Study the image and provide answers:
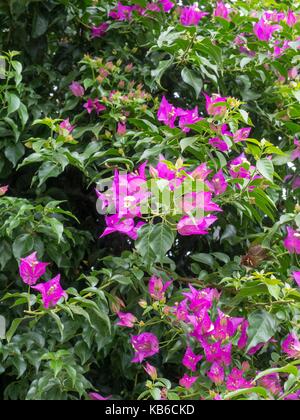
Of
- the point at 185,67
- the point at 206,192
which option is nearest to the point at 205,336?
the point at 206,192

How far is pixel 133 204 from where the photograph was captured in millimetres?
1426

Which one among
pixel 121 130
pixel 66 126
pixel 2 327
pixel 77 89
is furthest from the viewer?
pixel 77 89

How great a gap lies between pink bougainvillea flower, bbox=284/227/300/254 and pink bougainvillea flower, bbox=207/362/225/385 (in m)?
0.32

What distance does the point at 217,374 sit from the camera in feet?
4.78

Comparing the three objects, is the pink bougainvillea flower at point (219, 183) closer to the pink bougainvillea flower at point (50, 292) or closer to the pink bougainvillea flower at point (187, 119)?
the pink bougainvillea flower at point (187, 119)

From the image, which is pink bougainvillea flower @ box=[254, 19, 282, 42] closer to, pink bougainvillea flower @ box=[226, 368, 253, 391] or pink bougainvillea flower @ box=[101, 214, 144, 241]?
pink bougainvillea flower @ box=[101, 214, 144, 241]

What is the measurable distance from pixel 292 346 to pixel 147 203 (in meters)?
0.43

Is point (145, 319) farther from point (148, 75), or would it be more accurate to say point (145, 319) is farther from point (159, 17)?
point (159, 17)

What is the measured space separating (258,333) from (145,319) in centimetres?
34

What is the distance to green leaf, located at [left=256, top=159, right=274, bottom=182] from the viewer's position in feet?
4.97

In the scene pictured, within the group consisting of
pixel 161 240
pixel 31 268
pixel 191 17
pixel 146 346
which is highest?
pixel 191 17

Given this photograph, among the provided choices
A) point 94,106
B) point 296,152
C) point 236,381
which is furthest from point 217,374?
point 94,106

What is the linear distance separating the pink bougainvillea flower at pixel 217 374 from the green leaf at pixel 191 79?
660 mm

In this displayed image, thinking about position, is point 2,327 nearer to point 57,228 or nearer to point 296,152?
point 57,228
